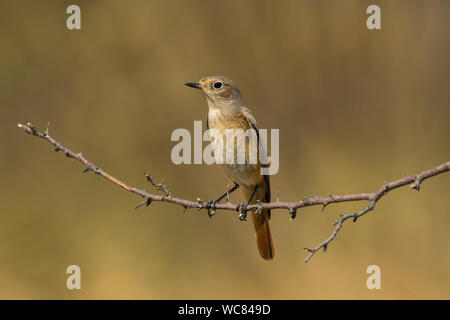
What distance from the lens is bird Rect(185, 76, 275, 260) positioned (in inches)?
146

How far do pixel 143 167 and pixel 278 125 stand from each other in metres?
1.59

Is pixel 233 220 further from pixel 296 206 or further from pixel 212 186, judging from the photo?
pixel 296 206

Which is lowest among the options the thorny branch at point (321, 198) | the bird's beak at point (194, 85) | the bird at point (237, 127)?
the thorny branch at point (321, 198)

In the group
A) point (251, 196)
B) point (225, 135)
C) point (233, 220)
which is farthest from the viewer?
point (233, 220)

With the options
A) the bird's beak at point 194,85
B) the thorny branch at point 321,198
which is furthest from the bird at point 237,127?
the thorny branch at point 321,198

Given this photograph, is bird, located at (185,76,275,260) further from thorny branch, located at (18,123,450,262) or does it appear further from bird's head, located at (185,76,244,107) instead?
thorny branch, located at (18,123,450,262)

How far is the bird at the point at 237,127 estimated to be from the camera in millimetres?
3699

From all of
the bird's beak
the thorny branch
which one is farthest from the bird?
the thorny branch

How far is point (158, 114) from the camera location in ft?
20.0

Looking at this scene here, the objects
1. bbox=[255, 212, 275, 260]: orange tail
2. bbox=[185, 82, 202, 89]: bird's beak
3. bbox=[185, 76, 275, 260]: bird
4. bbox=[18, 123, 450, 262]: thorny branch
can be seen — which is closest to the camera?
bbox=[18, 123, 450, 262]: thorny branch

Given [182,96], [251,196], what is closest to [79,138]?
[182,96]

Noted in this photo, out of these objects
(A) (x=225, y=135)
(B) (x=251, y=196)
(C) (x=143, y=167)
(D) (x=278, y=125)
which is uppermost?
(D) (x=278, y=125)

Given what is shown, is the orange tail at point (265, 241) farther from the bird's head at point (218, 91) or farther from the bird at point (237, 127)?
the bird's head at point (218, 91)

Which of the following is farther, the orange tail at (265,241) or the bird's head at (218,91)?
the bird's head at (218,91)
